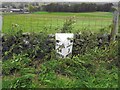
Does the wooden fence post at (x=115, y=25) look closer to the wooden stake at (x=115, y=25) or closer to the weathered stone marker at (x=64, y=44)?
the wooden stake at (x=115, y=25)

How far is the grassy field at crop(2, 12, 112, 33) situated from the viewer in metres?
5.02

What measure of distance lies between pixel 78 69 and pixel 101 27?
1.10 m

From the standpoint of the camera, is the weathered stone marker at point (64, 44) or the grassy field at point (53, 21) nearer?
the weathered stone marker at point (64, 44)

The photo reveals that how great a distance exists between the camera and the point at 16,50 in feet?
15.9

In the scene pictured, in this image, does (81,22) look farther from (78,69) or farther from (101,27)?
(78,69)

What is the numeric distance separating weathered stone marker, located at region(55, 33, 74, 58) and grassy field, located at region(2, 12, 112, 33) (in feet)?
0.63

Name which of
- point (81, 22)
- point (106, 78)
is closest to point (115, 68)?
point (106, 78)

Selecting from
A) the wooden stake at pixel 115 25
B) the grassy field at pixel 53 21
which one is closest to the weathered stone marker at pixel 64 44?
the grassy field at pixel 53 21

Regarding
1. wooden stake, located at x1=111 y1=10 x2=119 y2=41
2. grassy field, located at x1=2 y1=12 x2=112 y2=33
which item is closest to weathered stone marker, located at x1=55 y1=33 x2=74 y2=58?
grassy field, located at x1=2 y1=12 x2=112 y2=33

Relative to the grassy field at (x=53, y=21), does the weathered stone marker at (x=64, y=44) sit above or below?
below

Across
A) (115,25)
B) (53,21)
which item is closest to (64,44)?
(53,21)

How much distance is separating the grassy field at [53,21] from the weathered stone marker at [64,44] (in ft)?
0.63

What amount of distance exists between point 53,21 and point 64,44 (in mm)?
516

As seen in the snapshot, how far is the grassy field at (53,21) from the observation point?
5.02 metres
